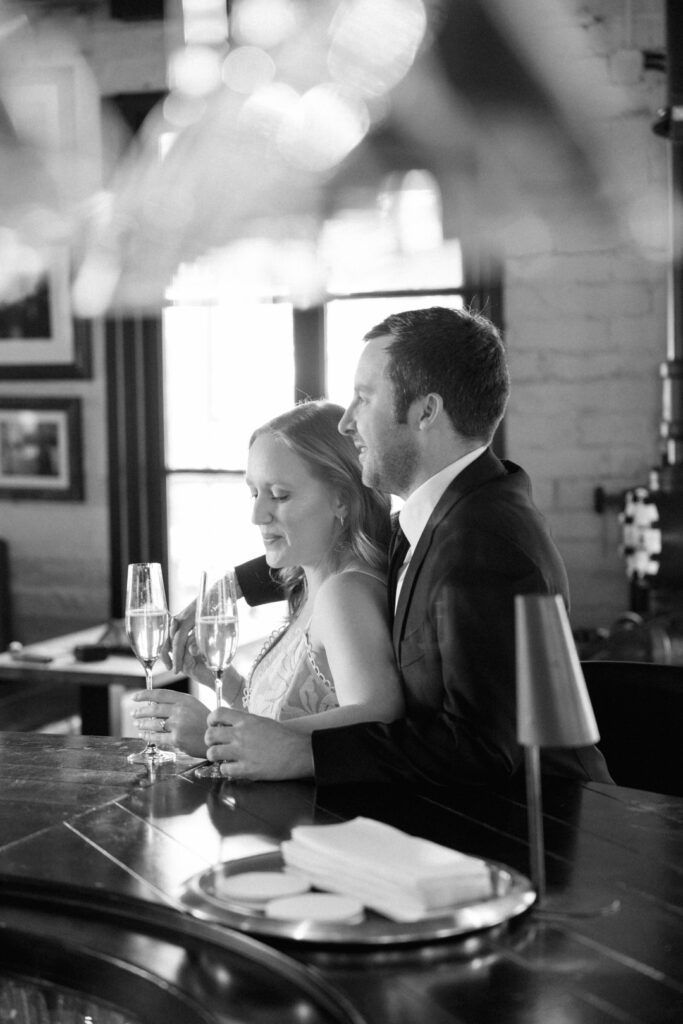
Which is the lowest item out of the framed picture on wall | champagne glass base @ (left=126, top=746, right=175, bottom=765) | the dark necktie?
champagne glass base @ (left=126, top=746, right=175, bottom=765)

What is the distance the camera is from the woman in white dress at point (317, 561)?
1882 millimetres

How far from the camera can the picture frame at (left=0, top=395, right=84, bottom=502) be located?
505cm

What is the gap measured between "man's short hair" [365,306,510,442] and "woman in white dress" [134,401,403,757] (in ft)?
0.46

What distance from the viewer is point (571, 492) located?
420 cm

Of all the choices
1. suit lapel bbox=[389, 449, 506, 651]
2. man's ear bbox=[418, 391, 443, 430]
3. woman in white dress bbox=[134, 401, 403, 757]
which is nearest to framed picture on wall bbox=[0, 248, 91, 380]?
woman in white dress bbox=[134, 401, 403, 757]

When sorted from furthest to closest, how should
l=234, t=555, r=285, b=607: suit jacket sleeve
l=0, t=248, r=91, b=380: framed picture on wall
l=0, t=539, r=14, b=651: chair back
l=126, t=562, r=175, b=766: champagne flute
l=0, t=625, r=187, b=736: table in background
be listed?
l=0, t=539, r=14, b=651: chair back
l=0, t=248, r=91, b=380: framed picture on wall
l=0, t=625, r=187, b=736: table in background
l=234, t=555, r=285, b=607: suit jacket sleeve
l=126, t=562, r=175, b=766: champagne flute

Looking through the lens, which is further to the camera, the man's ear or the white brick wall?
the white brick wall

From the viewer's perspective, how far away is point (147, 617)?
1720 millimetres

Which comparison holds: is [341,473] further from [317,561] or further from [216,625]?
[216,625]

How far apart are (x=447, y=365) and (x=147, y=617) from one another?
0.66 m

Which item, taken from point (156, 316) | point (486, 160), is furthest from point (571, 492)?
point (156, 316)

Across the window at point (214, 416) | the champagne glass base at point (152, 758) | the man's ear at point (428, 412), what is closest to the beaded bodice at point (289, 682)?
the champagne glass base at point (152, 758)

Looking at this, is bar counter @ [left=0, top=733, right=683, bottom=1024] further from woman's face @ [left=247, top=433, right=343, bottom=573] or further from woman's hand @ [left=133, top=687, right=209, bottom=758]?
woman's face @ [left=247, top=433, right=343, bottom=573]

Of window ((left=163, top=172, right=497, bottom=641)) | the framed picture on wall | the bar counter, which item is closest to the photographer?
the bar counter
